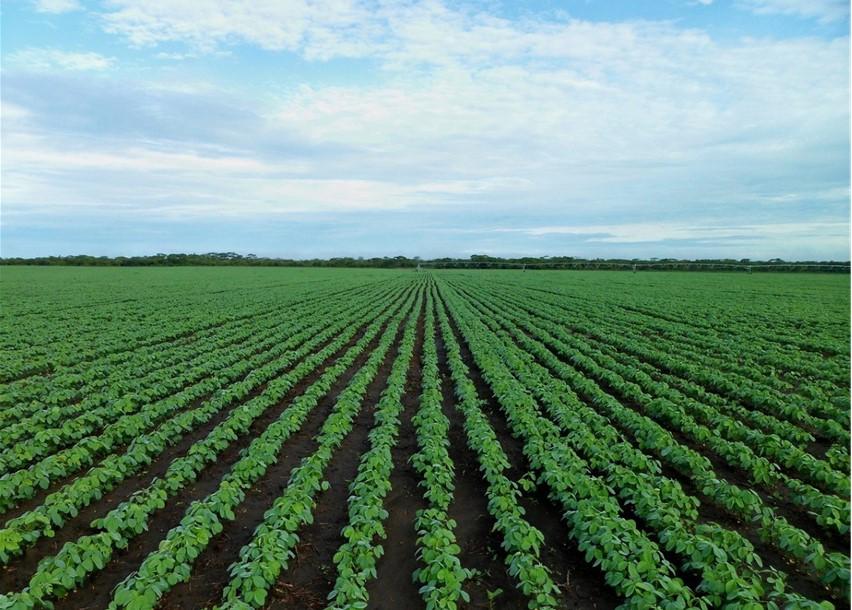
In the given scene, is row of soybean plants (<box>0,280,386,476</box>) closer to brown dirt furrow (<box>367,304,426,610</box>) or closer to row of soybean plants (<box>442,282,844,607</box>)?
brown dirt furrow (<box>367,304,426,610</box>)

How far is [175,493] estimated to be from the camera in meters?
6.90

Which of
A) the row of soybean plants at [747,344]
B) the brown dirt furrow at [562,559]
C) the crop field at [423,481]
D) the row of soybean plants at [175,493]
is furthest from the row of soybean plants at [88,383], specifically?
the row of soybean plants at [747,344]

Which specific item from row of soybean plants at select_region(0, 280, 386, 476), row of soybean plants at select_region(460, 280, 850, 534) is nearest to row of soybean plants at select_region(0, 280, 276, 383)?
row of soybean plants at select_region(0, 280, 386, 476)

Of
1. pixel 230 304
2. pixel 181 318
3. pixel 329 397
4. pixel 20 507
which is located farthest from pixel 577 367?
pixel 230 304

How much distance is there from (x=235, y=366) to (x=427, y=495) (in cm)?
929

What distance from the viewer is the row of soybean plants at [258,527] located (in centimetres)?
462

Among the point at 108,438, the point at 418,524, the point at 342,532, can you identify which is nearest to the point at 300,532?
the point at 342,532

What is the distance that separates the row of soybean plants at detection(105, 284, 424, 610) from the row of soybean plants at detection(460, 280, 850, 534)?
6.32m

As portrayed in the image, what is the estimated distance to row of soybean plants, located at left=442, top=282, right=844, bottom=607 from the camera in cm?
457

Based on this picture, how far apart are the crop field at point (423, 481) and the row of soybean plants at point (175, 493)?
0.03 m

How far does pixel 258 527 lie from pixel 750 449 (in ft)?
24.5

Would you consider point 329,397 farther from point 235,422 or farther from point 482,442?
point 482,442

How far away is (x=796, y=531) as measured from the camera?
5297mm

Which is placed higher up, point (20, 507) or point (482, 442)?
point (482, 442)
